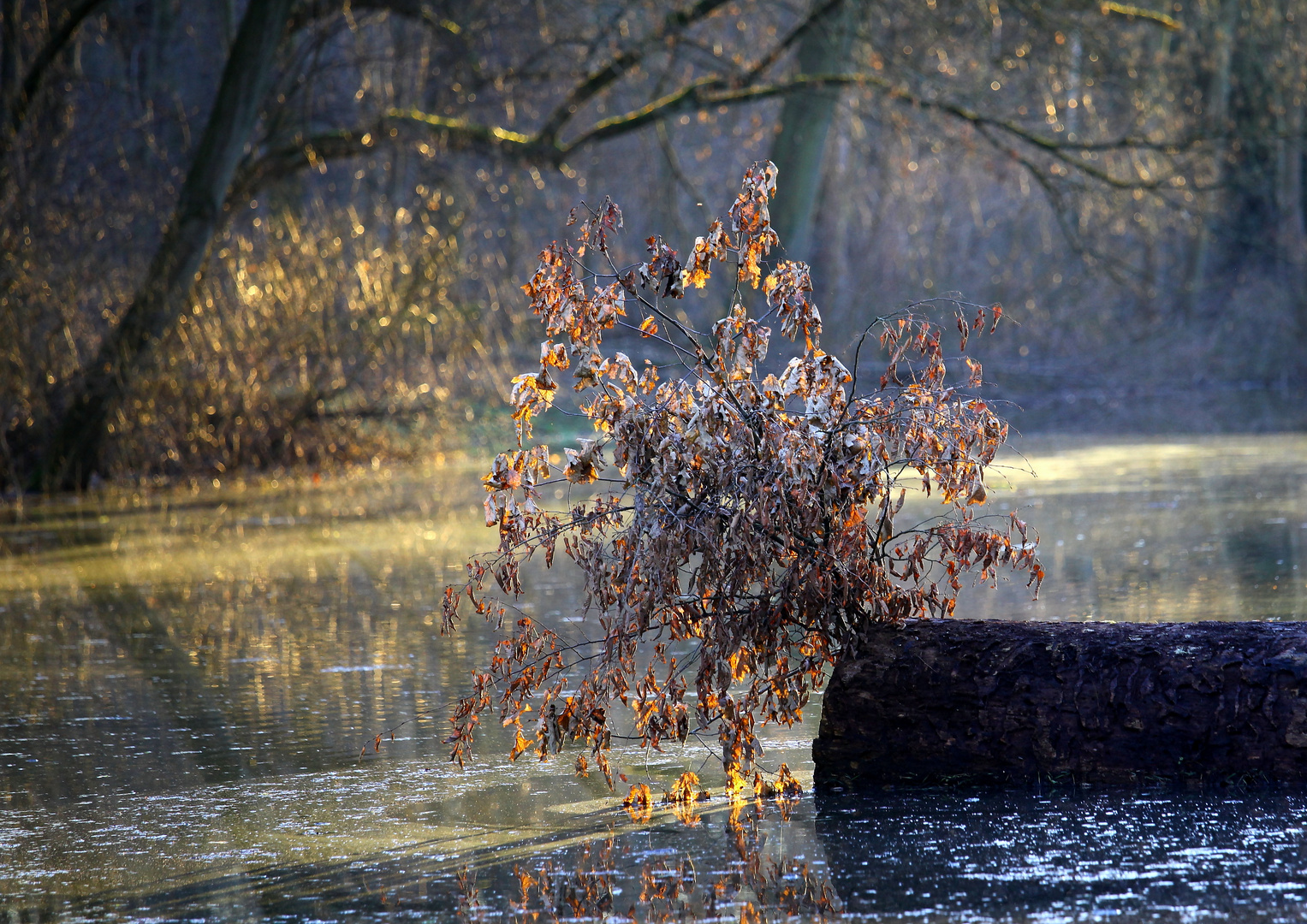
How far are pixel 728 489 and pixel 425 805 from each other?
1369 mm

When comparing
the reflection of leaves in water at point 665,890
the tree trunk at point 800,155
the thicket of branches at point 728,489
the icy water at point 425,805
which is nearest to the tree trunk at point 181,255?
the icy water at point 425,805

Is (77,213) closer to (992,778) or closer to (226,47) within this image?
(226,47)

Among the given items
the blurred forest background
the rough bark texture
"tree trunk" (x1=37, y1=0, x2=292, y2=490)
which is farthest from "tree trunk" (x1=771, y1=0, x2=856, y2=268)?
the rough bark texture

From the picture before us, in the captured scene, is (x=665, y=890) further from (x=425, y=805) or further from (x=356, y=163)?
(x=356, y=163)

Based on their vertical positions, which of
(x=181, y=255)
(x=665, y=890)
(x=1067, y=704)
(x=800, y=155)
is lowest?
(x=665, y=890)

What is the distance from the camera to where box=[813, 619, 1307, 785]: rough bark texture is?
4.89 metres

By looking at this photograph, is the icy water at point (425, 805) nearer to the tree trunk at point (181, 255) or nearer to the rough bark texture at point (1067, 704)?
the rough bark texture at point (1067, 704)

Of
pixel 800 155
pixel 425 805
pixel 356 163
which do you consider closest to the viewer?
pixel 425 805

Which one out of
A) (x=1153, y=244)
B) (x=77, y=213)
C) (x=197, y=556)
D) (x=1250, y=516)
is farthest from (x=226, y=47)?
(x=1153, y=244)

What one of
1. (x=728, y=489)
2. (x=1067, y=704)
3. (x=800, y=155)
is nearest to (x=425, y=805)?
(x=728, y=489)

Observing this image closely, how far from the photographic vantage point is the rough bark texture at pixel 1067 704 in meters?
4.89

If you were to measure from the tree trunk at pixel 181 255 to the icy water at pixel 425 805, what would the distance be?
16.3 feet

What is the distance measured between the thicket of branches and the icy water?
0.35m

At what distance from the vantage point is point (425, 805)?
16.9ft
